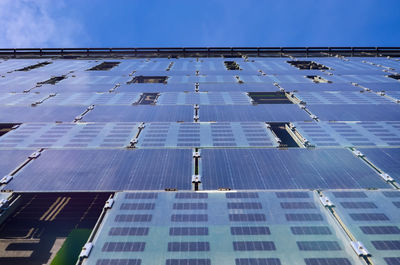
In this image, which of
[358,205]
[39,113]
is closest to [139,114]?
[39,113]

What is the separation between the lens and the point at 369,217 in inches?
511

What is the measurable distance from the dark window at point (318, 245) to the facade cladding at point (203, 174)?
5 centimetres

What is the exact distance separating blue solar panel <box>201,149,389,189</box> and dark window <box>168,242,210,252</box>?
418 cm

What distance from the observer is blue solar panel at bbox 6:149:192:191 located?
15.4 metres

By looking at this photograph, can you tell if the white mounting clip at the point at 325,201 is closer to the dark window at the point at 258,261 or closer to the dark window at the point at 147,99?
the dark window at the point at 258,261

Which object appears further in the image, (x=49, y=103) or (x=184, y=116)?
(x=49, y=103)

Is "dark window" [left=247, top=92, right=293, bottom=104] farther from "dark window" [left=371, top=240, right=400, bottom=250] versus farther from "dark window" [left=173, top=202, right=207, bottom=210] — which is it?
"dark window" [left=371, top=240, right=400, bottom=250]

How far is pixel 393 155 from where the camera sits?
18.5 m

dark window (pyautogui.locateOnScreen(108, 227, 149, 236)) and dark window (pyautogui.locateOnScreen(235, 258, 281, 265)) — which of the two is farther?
dark window (pyautogui.locateOnScreen(108, 227, 149, 236))

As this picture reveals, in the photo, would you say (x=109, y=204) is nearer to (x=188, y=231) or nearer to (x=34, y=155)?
(x=188, y=231)

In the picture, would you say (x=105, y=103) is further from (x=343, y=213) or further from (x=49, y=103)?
(x=343, y=213)

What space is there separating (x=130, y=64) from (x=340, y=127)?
43.8 m

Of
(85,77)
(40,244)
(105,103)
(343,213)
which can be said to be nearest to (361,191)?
(343,213)

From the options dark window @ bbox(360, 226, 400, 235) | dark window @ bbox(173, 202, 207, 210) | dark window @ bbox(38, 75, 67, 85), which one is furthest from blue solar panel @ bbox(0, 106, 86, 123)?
dark window @ bbox(360, 226, 400, 235)
